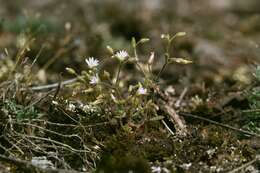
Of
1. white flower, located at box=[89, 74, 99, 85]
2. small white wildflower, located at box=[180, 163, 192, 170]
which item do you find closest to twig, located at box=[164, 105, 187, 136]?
small white wildflower, located at box=[180, 163, 192, 170]

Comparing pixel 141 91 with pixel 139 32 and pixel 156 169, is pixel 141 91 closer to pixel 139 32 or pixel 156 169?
pixel 156 169

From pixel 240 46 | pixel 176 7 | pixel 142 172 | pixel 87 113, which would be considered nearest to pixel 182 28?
pixel 240 46

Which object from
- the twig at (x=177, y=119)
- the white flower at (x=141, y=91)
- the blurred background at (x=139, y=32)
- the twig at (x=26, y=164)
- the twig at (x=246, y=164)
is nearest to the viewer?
the twig at (x=26, y=164)

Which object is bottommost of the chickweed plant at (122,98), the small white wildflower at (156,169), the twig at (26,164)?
the small white wildflower at (156,169)

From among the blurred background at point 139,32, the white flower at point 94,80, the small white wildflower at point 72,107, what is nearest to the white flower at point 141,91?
the white flower at point 94,80

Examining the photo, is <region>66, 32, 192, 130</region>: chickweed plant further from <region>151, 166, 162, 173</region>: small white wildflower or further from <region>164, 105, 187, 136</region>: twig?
<region>151, 166, 162, 173</region>: small white wildflower

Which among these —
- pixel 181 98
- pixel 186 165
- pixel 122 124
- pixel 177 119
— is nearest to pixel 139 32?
pixel 181 98

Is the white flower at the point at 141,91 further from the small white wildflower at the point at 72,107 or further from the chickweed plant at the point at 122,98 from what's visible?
the small white wildflower at the point at 72,107

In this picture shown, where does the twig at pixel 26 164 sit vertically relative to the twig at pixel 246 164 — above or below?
above

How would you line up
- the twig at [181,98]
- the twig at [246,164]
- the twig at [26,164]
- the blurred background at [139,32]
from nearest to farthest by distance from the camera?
1. the twig at [26,164]
2. the twig at [246,164]
3. the twig at [181,98]
4. the blurred background at [139,32]

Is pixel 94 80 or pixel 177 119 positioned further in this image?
pixel 177 119
